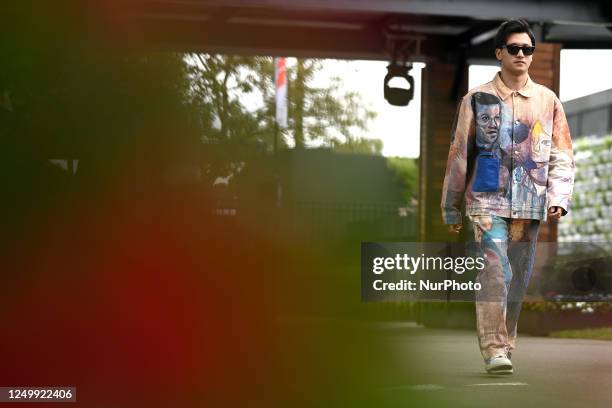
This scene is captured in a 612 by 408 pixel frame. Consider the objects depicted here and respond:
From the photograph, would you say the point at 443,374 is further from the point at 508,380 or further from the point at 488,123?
the point at 488,123

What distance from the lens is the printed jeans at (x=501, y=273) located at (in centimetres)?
461

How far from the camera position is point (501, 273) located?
4.74m

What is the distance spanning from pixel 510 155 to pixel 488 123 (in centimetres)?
17

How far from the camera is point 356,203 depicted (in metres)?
16.2

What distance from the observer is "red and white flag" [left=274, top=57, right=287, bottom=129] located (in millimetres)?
11305

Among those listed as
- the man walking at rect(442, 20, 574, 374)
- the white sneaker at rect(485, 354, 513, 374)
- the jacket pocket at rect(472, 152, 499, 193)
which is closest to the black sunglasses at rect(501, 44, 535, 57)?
the man walking at rect(442, 20, 574, 374)

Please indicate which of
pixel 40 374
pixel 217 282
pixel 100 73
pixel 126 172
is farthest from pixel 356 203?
pixel 40 374

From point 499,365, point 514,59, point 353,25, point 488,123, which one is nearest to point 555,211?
point 488,123

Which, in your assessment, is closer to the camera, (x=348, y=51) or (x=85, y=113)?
(x=85, y=113)

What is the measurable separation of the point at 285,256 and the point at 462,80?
270 centimetres

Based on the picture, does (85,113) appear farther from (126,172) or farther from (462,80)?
(462,80)

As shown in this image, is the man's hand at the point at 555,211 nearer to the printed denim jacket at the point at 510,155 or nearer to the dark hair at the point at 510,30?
the printed denim jacket at the point at 510,155

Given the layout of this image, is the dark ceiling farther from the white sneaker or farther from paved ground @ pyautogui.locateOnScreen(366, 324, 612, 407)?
the white sneaker

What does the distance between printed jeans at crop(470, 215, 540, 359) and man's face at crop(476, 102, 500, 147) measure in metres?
0.34
